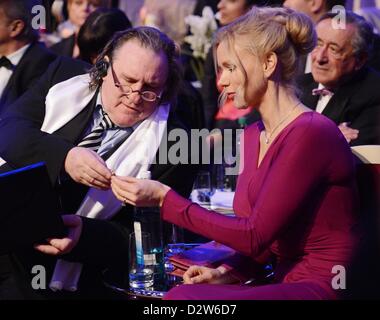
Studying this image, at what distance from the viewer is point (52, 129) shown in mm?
2908

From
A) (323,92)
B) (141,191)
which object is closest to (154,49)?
(141,191)

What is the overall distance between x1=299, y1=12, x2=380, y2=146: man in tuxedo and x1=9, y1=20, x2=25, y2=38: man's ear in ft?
5.10

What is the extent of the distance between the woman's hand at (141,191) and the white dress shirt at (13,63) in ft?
6.10

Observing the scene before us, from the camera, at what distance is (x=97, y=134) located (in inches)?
113

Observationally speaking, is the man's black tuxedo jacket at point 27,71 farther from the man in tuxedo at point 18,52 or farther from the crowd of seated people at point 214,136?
the crowd of seated people at point 214,136

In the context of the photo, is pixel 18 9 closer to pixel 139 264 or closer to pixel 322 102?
pixel 322 102

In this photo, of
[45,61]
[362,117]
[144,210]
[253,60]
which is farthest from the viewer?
[45,61]

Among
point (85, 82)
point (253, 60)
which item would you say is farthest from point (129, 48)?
point (253, 60)

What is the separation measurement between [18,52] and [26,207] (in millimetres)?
1937

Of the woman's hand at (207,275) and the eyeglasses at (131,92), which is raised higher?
the eyeglasses at (131,92)

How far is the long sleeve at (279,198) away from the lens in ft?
7.20

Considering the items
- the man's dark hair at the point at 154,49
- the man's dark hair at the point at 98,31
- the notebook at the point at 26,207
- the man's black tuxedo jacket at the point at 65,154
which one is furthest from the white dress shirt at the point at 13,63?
the notebook at the point at 26,207
